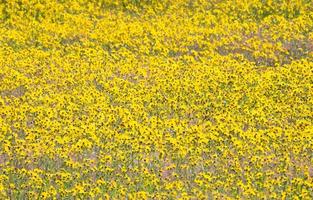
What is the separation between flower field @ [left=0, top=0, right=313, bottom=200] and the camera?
45.2 feet

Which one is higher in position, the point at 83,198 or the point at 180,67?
the point at 83,198

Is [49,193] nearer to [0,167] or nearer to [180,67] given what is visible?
[0,167]

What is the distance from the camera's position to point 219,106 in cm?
1752

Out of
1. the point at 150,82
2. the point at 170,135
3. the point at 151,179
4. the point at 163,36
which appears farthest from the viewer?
the point at 163,36

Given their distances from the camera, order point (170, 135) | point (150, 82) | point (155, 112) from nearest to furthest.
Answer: point (170, 135), point (155, 112), point (150, 82)

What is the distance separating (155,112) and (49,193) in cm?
512

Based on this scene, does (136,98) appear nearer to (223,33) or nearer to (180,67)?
(180,67)

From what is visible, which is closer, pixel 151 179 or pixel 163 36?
pixel 151 179

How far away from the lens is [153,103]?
17.4 m

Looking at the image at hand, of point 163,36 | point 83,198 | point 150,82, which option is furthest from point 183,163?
point 163,36

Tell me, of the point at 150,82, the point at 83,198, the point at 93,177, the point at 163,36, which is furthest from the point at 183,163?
the point at 163,36

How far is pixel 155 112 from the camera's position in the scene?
1738 centimetres

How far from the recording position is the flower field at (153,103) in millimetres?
13766

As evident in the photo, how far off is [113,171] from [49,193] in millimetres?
1751
